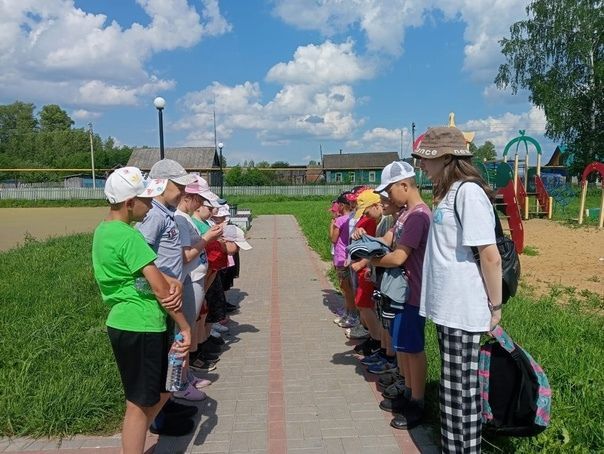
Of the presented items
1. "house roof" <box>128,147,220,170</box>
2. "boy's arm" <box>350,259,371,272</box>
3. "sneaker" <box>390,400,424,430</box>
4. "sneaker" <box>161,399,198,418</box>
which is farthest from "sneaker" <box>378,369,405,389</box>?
"house roof" <box>128,147,220,170</box>

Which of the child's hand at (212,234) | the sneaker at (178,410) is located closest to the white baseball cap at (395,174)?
the child's hand at (212,234)

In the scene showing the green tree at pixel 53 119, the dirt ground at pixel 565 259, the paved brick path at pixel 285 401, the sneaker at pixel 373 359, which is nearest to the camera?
the paved brick path at pixel 285 401

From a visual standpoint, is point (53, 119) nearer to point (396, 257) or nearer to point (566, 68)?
point (566, 68)

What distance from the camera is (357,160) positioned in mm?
70812

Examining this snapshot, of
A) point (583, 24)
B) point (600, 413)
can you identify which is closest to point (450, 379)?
point (600, 413)

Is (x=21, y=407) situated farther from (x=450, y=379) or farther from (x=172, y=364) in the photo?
(x=450, y=379)

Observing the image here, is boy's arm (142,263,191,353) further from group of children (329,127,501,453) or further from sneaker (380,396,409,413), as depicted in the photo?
sneaker (380,396,409,413)

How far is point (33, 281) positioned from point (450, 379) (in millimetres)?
6858

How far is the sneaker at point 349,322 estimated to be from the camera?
20.1 feet

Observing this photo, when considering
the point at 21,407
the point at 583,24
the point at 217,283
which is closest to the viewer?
the point at 21,407

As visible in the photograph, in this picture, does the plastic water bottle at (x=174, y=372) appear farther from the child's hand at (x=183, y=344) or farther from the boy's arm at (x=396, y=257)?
the boy's arm at (x=396, y=257)

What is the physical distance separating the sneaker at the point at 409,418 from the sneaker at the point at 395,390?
27 cm

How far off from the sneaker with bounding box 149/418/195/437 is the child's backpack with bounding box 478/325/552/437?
6.50 ft

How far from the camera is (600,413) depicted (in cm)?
334
